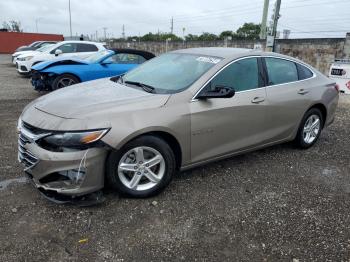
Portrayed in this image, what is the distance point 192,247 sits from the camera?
2900 mm

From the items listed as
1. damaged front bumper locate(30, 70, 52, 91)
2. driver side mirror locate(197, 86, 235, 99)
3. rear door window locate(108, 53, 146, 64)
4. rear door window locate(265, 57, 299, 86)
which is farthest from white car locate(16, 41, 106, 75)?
driver side mirror locate(197, 86, 235, 99)

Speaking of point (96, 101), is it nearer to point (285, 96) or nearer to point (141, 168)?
point (141, 168)

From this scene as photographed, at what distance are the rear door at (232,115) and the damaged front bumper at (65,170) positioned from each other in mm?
1116

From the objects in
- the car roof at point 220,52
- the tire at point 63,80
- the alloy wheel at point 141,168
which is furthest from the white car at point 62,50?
the alloy wheel at point 141,168

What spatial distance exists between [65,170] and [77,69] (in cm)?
595

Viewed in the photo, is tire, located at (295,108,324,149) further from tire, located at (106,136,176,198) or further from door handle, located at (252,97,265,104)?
tire, located at (106,136,176,198)

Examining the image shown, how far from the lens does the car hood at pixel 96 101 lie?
10.8 feet

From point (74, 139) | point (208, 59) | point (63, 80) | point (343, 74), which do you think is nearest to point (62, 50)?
point (63, 80)

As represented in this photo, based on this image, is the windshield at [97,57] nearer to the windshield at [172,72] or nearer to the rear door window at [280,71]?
the windshield at [172,72]

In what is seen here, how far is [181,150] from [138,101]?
706 mm

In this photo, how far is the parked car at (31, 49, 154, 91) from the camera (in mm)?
8500

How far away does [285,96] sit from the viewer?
464cm

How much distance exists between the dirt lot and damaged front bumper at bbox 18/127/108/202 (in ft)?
0.85

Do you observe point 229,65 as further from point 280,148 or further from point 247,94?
point 280,148
